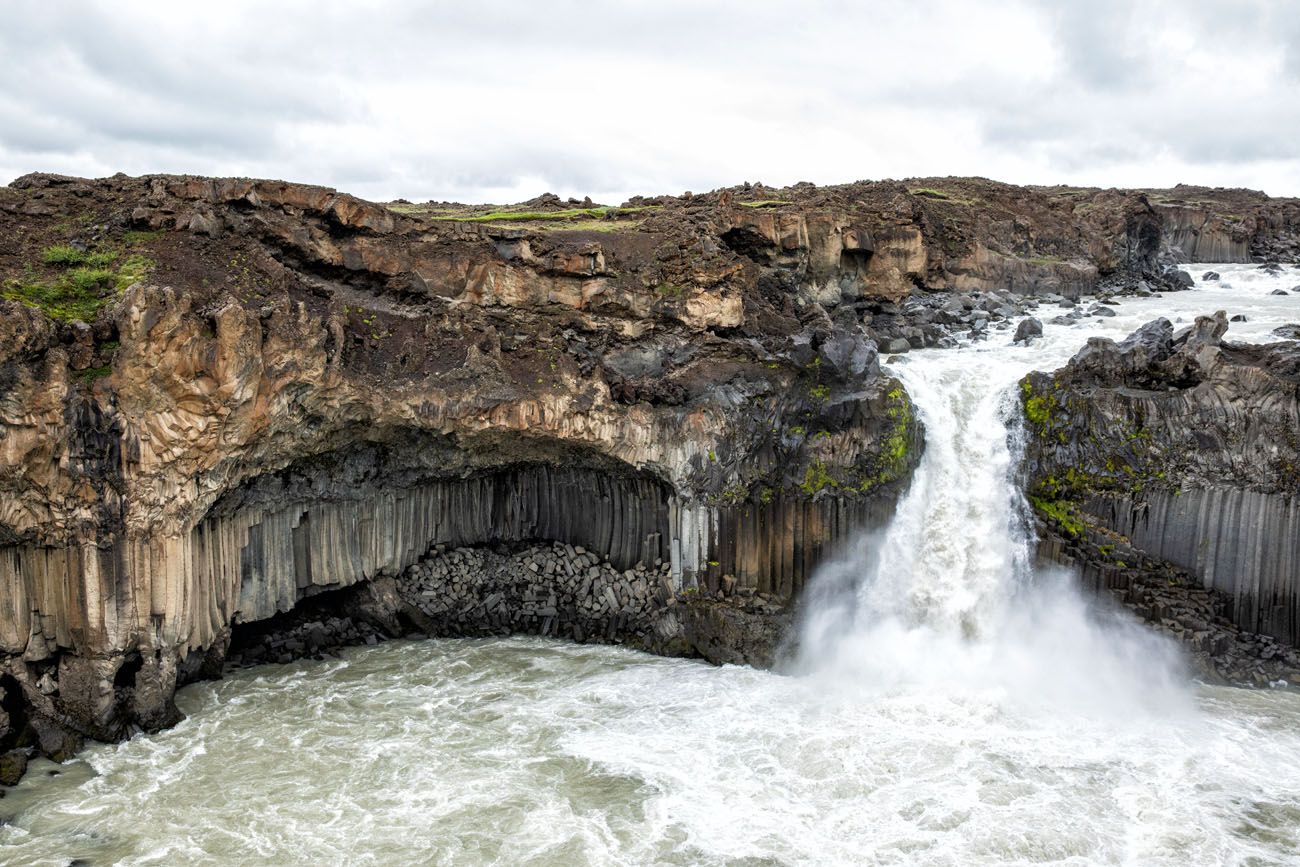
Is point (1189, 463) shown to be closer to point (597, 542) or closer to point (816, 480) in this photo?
point (816, 480)

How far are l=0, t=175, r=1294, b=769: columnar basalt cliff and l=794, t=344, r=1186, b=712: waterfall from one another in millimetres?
871

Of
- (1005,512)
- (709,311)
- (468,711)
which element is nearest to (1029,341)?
(1005,512)

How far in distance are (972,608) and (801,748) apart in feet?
20.6

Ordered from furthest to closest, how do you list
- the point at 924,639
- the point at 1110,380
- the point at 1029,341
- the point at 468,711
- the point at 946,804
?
1. the point at 1029,341
2. the point at 1110,380
3. the point at 924,639
4. the point at 468,711
5. the point at 946,804

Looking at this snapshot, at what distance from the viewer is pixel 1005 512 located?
73.9 ft

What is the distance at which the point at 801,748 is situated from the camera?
1786 centimetres

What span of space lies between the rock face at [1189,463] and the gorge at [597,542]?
0.08 meters

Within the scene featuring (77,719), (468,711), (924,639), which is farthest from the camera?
(924,639)

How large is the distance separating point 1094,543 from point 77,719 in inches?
859

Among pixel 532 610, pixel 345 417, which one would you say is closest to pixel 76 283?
pixel 345 417

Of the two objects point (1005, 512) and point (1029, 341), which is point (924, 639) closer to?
point (1005, 512)

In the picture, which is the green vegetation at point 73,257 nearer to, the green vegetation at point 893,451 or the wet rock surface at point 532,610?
the wet rock surface at point 532,610

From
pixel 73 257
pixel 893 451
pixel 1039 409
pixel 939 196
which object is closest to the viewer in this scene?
pixel 73 257

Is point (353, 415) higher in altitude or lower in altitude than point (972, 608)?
higher
